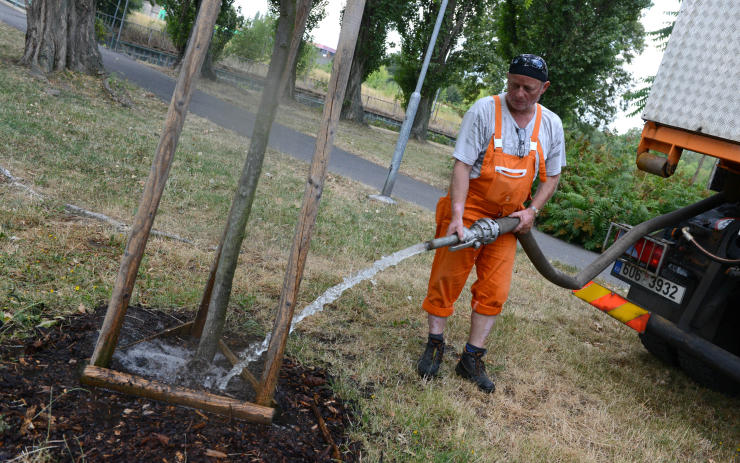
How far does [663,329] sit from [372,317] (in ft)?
6.65

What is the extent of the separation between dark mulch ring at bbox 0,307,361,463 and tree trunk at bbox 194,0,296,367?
489mm

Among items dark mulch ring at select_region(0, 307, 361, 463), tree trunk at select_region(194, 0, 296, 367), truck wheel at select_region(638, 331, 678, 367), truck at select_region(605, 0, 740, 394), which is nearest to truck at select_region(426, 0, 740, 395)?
truck at select_region(605, 0, 740, 394)

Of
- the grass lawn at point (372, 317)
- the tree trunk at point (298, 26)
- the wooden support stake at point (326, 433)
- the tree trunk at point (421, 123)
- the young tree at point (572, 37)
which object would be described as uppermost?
the young tree at point (572, 37)

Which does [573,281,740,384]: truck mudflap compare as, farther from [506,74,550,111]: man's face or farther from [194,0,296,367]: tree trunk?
[194,0,296,367]: tree trunk

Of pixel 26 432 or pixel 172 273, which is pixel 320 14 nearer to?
pixel 172 273

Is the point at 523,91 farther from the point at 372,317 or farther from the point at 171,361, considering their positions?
the point at 171,361

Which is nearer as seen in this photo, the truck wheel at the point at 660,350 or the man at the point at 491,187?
the man at the point at 491,187

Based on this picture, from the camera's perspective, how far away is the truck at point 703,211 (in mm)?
3045

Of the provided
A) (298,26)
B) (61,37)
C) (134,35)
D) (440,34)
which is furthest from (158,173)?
(134,35)

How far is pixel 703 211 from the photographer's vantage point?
4.01 meters

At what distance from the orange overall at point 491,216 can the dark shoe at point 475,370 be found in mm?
308

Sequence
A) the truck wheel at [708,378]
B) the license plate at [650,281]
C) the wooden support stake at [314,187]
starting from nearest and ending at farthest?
the wooden support stake at [314,187] → the license plate at [650,281] → the truck wheel at [708,378]

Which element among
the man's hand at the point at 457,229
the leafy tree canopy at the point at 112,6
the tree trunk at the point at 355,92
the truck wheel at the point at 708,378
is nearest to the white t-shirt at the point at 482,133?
the man's hand at the point at 457,229

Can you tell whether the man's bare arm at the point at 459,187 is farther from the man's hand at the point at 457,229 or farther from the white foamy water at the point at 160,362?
the white foamy water at the point at 160,362
